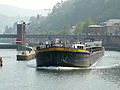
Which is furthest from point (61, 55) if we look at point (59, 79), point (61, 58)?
point (59, 79)

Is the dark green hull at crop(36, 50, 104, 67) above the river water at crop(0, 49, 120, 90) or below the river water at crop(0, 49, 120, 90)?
above

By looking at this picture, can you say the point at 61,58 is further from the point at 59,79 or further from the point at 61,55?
the point at 59,79

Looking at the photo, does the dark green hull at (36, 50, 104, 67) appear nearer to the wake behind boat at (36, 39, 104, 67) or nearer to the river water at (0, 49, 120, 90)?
the wake behind boat at (36, 39, 104, 67)

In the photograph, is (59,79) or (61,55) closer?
(59,79)

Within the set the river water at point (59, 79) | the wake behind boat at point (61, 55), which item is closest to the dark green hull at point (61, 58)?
the wake behind boat at point (61, 55)

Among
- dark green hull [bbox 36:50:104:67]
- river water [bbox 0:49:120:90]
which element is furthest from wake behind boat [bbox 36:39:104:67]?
river water [bbox 0:49:120:90]

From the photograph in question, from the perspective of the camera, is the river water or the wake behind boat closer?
the river water

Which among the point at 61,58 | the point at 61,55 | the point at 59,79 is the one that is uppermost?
the point at 61,55

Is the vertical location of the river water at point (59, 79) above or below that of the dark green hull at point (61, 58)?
below

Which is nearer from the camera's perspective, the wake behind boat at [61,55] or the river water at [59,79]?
the river water at [59,79]

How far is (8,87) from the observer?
70812 millimetres

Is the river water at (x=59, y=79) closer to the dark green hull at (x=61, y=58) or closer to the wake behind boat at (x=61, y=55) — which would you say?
the dark green hull at (x=61, y=58)

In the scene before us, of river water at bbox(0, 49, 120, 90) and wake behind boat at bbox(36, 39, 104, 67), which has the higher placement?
wake behind boat at bbox(36, 39, 104, 67)

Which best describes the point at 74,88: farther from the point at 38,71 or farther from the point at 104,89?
the point at 38,71
